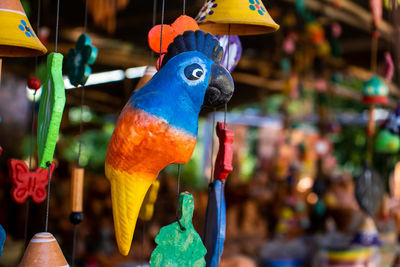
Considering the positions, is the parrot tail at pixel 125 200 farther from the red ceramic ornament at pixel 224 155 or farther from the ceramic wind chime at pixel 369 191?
the ceramic wind chime at pixel 369 191

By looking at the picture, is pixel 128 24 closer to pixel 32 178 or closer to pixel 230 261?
pixel 230 261

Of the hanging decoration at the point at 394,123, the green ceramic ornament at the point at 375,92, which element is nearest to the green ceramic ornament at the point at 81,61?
the hanging decoration at the point at 394,123

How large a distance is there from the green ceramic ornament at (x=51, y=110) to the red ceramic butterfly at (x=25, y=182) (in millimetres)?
179

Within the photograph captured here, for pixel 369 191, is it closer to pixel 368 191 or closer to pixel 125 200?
pixel 368 191

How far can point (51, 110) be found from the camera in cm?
63

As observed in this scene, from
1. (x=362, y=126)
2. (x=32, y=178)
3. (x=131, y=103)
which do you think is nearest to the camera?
(x=131, y=103)

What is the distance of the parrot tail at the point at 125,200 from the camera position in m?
0.60

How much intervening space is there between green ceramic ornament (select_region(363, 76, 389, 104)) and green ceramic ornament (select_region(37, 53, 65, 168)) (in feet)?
4.21

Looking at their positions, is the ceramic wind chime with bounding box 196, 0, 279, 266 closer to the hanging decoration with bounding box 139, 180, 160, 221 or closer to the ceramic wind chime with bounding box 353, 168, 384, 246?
the hanging decoration with bounding box 139, 180, 160, 221

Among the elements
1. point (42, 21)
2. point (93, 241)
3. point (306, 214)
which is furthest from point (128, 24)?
point (306, 214)

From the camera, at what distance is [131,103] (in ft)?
2.00

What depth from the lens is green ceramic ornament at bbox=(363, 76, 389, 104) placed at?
1.67m

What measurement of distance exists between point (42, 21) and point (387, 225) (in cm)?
210

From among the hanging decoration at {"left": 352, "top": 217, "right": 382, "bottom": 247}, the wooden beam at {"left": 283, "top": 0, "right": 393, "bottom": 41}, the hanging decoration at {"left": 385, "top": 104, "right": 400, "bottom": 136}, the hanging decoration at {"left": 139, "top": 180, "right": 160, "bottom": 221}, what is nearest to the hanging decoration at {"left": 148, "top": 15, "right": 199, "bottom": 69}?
the hanging decoration at {"left": 139, "top": 180, "right": 160, "bottom": 221}
